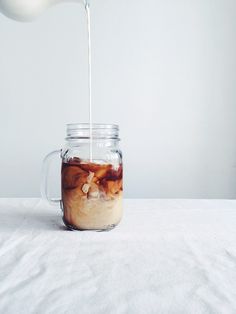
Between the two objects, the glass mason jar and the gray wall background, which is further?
the gray wall background

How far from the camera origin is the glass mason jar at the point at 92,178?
513 mm

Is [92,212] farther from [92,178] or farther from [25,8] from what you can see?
[25,8]

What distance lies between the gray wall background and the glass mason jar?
63 cm

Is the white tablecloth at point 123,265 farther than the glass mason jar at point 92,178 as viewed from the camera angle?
No

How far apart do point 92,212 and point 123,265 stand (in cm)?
13

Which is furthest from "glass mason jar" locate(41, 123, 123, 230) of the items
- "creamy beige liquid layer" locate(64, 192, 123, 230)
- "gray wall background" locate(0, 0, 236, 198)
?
"gray wall background" locate(0, 0, 236, 198)

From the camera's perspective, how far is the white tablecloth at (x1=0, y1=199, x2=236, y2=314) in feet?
1.05

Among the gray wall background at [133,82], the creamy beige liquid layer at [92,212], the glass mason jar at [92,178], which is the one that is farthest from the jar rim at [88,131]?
the gray wall background at [133,82]

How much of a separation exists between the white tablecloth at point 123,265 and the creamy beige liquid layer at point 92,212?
16mm

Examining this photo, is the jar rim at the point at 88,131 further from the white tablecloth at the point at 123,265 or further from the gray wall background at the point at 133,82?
the gray wall background at the point at 133,82

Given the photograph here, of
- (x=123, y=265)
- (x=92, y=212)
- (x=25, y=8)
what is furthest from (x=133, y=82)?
(x=123, y=265)

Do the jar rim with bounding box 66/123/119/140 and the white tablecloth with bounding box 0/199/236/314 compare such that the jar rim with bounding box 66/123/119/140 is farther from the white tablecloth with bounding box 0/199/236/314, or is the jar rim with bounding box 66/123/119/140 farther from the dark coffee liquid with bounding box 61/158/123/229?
the white tablecloth with bounding box 0/199/236/314

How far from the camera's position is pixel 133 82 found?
3.87ft

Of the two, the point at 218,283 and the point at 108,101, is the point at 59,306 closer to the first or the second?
the point at 218,283
